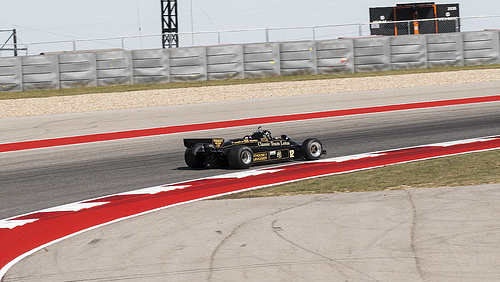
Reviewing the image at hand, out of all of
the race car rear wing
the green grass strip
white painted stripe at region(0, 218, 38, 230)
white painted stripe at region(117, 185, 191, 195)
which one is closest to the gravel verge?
the race car rear wing

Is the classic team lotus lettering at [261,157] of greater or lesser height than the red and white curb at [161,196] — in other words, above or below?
above

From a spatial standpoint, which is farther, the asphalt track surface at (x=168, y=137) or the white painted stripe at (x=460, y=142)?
the white painted stripe at (x=460, y=142)

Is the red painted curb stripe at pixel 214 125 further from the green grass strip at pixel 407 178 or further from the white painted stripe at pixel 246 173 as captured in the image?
the green grass strip at pixel 407 178

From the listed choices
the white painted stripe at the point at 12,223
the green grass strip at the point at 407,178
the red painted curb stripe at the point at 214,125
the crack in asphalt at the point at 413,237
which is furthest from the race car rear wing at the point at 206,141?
the red painted curb stripe at the point at 214,125

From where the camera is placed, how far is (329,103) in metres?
24.0

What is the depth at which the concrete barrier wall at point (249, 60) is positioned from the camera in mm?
28312

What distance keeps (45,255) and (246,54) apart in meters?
22.0

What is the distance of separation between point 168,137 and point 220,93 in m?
8.94

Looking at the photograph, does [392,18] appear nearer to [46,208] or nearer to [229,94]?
[229,94]

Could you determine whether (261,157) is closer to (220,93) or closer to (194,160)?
(194,160)

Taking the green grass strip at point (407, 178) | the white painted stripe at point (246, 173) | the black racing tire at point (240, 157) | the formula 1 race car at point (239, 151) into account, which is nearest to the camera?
the green grass strip at point (407, 178)

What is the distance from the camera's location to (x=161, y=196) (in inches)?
432

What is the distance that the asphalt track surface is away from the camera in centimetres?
1238

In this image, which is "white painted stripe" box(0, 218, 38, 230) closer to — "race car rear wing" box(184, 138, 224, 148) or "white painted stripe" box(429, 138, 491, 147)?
"race car rear wing" box(184, 138, 224, 148)
